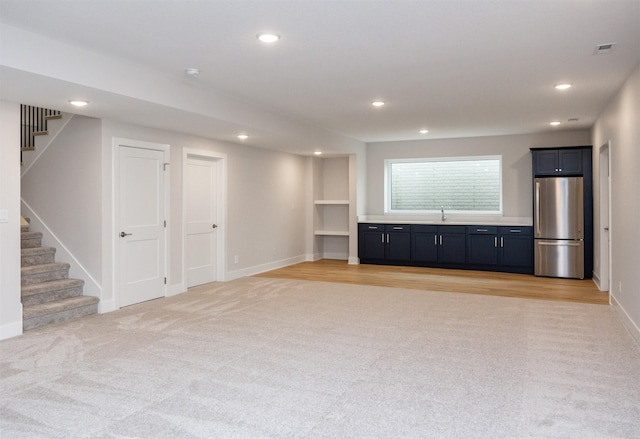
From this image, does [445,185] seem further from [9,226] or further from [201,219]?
[9,226]

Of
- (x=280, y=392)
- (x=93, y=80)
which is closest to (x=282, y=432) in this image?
(x=280, y=392)

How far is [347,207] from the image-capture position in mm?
10281

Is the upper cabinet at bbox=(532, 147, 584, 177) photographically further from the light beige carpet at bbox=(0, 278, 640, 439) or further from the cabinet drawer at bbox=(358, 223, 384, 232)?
the light beige carpet at bbox=(0, 278, 640, 439)

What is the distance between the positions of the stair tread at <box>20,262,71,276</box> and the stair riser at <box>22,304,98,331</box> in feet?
2.11

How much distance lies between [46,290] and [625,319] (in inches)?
229

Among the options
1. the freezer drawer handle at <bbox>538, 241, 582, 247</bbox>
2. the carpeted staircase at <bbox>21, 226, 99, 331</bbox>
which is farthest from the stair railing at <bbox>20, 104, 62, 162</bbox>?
the freezer drawer handle at <bbox>538, 241, 582, 247</bbox>

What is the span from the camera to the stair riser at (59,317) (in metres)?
4.80

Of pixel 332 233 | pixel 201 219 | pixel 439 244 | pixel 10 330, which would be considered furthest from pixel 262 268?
pixel 10 330

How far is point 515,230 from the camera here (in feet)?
27.3

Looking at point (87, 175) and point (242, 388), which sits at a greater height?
point (87, 175)

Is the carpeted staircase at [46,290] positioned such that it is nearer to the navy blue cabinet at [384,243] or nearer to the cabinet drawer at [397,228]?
the navy blue cabinet at [384,243]

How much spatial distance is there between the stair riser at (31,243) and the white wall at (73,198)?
76mm

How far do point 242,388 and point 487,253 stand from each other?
6.32 m

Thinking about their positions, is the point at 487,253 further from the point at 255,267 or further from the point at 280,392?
the point at 280,392
